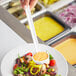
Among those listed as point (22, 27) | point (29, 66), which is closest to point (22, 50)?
point (29, 66)

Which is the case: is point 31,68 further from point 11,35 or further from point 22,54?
point 11,35

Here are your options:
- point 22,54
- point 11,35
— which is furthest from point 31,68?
point 11,35

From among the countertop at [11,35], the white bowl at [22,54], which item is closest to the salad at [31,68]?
the white bowl at [22,54]

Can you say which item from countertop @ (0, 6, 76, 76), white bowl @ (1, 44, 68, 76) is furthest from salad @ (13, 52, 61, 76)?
countertop @ (0, 6, 76, 76)

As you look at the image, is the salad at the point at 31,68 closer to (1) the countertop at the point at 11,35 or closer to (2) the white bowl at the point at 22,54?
(2) the white bowl at the point at 22,54

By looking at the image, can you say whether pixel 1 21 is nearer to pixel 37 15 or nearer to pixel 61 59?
pixel 61 59

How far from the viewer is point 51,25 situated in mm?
2098

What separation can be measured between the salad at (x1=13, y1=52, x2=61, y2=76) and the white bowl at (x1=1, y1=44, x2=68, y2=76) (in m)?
0.02

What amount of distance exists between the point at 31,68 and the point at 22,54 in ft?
0.52

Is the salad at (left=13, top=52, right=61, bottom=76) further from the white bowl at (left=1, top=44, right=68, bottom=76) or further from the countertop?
the countertop

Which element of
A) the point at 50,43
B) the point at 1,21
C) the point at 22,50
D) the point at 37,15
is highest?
the point at 1,21

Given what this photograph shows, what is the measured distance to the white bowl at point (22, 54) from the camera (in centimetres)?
104

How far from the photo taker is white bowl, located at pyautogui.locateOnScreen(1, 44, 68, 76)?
1037 mm

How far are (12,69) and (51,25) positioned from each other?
111 cm
